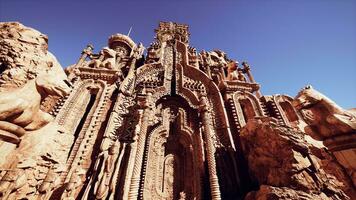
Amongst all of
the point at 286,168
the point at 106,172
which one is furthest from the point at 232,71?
the point at 106,172

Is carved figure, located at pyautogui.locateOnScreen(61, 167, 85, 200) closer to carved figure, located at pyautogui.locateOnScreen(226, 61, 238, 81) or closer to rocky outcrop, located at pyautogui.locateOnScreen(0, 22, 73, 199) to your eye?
rocky outcrop, located at pyautogui.locateOnScreen(0, 22, 73, 199)

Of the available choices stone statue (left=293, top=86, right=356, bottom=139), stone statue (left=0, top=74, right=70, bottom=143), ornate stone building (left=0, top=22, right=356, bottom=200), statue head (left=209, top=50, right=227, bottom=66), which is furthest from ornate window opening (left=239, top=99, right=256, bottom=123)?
stone statue (left=0, top=74, right=70, bottom=143)

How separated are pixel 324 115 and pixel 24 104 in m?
8.85

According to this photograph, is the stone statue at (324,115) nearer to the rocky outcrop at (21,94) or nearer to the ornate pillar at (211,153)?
the ornate pillar at (211,153)

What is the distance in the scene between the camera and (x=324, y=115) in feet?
16.3

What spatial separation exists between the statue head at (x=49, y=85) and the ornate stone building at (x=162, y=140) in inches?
1.0

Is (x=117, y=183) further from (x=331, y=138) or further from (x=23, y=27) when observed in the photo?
(x=331, y=138)

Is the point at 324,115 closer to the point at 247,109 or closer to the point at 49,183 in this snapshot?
the point at 247,109

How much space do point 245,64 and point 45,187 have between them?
1645 cm

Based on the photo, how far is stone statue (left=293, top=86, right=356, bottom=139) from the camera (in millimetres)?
4559

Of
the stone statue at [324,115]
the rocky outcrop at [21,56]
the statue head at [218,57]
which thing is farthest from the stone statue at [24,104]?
the statue head at [218,57]

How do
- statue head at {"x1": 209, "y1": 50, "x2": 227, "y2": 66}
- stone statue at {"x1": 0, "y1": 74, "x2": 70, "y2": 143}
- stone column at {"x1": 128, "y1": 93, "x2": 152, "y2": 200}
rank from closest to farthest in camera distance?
stone statue at {"x1": 0, "y1": 74, "x2": 70, "y2": 143} → stone column at {"x1": 128, "y1": 93, "x2": 152, "y2": 200} → statue head at {"x1": 209, "y1": 50, "x2": 227, "y2": 66}

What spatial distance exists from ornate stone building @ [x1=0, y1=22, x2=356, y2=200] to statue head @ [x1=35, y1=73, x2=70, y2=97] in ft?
0.08

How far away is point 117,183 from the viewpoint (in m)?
6.67
